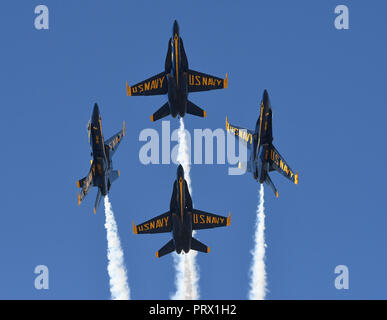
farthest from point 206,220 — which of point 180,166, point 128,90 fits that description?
point 128,90

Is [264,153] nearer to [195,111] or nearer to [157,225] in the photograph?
[195,111]

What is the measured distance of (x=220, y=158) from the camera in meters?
88.4

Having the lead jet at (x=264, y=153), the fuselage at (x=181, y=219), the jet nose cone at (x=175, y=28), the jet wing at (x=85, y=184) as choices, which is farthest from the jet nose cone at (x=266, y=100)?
the jet wing at (x=85, y=184)

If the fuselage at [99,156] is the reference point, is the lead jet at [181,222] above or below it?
below

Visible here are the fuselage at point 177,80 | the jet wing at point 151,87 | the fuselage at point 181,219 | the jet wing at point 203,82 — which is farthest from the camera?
the jet wing at point 151,87

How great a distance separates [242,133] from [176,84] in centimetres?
1084

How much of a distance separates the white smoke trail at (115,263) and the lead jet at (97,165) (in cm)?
660

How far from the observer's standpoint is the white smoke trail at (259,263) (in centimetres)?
7874

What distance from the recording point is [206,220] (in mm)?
77750

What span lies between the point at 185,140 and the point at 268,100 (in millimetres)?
14416

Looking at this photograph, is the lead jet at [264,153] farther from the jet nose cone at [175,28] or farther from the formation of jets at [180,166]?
the jet nose cone at [175,28]

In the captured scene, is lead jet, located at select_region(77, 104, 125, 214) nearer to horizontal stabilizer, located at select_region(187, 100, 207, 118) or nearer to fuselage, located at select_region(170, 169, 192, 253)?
fuselage, located at select_region(170, 169, 192, 253)

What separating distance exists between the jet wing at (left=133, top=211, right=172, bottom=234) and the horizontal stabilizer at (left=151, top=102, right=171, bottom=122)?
10.8 m
